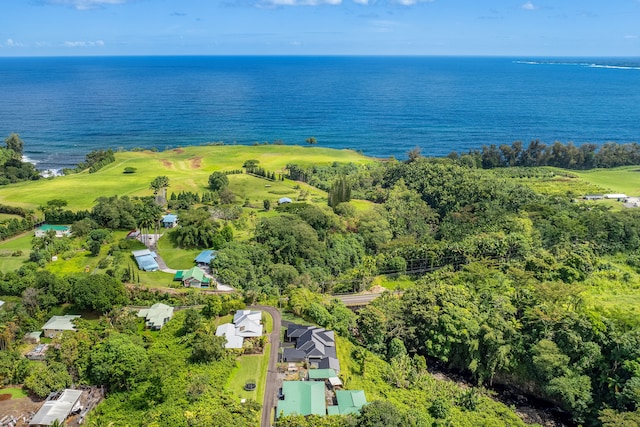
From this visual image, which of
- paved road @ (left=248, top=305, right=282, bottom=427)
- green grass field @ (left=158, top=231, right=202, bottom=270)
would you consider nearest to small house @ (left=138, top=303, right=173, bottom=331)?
paved road @ (left=248, top=305, right=282, bottom=427)

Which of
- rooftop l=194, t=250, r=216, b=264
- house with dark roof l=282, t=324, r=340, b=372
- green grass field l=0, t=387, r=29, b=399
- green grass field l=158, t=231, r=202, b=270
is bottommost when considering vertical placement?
green grass field l=0, t=387, r=29, b=399

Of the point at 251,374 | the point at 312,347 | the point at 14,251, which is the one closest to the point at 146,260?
the point at 14,251

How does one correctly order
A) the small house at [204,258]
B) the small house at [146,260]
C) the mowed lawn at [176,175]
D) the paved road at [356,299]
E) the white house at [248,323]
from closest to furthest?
the white house at [248,323] < the paved road at [356,299] < the small house at [146,260] < the small house at [204,258] < the mowed lawn at [176,175]

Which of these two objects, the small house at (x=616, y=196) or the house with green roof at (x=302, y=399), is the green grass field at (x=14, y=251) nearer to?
the house with green roof at (x=302, y=399)

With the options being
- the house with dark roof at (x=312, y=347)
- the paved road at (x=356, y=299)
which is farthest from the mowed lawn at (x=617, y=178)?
the house with dark roof at (x=312, y=347)

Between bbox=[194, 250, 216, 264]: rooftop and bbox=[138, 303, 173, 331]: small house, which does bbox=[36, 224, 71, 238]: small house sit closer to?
bbox=[194, 250, 216, 264]: rooftop

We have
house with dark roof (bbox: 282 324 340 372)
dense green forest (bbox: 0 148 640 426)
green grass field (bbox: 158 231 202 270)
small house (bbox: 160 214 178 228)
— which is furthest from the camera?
small house (bbox: 160 214 178 228)
